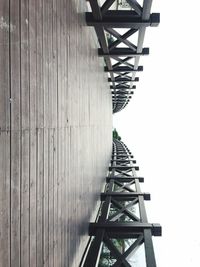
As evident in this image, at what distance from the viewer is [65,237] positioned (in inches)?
149

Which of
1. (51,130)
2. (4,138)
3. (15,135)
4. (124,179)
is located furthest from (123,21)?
(124,179)

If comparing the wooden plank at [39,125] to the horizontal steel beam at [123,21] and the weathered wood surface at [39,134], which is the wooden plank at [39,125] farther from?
the horizontal steel beam at [123,21]

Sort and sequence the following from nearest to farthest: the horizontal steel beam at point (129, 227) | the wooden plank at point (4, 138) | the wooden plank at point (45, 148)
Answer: the wooden plank at point (4, 138)
the wooden plank at point (45, 148)
the horizontal steel beam at point (129, 227)

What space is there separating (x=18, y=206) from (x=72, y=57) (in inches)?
99.5

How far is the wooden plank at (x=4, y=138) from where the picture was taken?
71.8 inches

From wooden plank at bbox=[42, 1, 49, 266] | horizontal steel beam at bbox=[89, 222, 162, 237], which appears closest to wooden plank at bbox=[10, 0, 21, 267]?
wooden plank at bbox=[42, 1, 49, 266]

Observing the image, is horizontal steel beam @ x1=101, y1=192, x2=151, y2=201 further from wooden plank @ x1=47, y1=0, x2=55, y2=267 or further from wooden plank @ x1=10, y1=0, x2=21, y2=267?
wooden plank @ x1=10, y1=0, x2=21, y2=267

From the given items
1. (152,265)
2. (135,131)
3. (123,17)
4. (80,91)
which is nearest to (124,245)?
(152,265)

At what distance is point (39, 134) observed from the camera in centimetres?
264

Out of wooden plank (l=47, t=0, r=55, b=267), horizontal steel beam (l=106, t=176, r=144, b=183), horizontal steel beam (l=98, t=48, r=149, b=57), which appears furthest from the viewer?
horizontal steel beam (l=106, t=176, r=144, b=183)

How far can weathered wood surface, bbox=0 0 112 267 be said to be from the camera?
1.94 metres

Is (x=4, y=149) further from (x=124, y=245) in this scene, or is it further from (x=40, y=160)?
(x=124, y=245)

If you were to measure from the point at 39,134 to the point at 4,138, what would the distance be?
2.51 ft

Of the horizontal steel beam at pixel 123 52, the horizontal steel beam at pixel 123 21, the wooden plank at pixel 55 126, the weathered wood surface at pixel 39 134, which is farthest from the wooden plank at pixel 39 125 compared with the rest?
the horizontal steel beam at pixel 123 52
